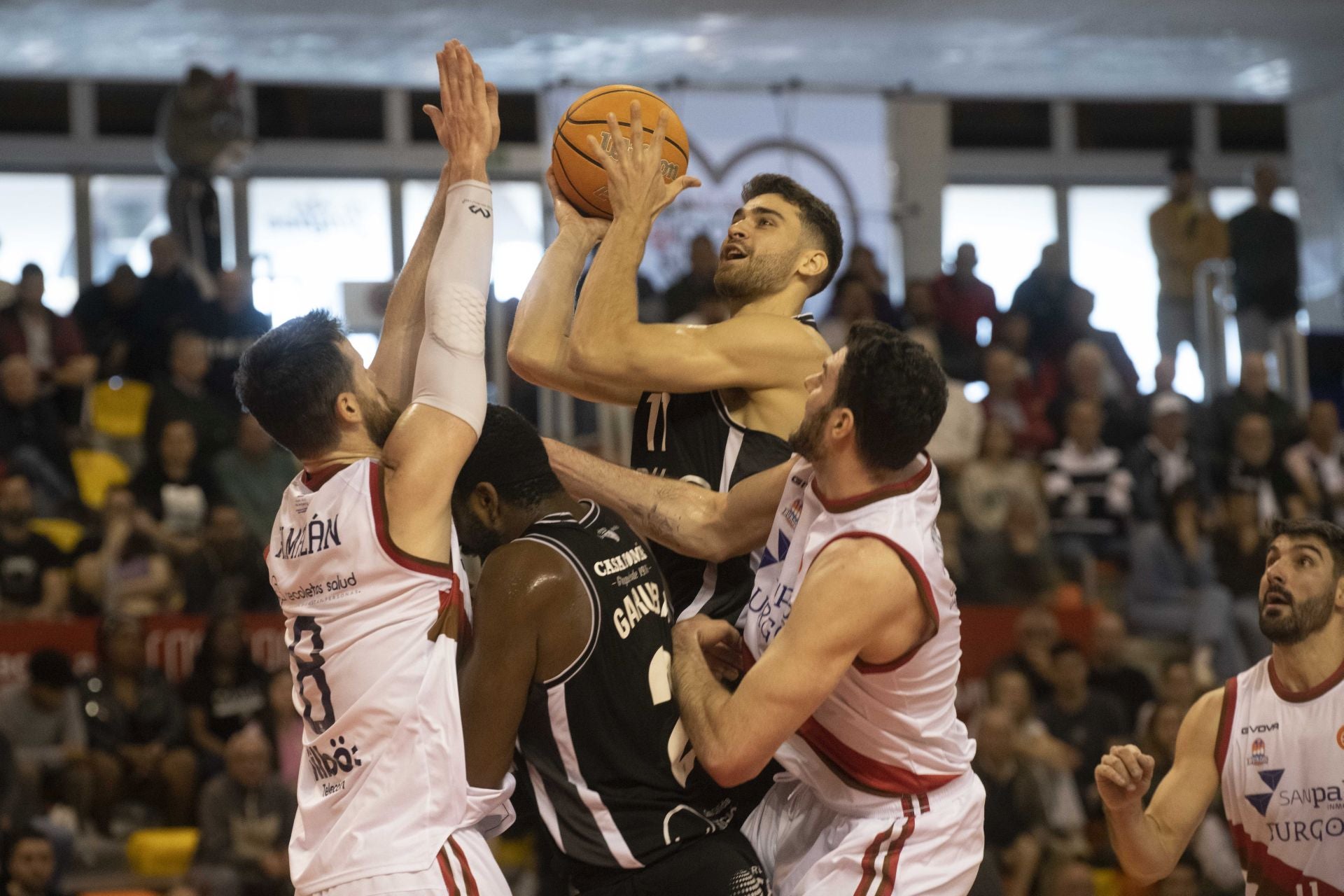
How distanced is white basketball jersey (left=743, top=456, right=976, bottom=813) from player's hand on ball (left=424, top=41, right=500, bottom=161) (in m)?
1.08

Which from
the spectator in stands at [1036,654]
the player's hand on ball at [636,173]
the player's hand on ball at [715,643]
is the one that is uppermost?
the player's hand on ball at [636,173]

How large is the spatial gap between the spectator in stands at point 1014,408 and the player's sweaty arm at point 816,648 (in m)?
8.67

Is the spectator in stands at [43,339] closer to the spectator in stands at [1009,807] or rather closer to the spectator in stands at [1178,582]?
the spectator in stands at [1009,807]

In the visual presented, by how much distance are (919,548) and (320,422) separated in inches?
52.4

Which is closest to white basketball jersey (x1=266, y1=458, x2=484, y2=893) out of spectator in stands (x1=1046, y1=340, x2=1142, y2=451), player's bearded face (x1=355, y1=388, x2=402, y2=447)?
player's bearded face (x1=355, y1=388, x2=402, y2=447)

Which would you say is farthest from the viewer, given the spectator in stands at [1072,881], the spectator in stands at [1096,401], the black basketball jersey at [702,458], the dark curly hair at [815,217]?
the spectator in stands at [1096,401]

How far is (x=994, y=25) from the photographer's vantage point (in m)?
13.9

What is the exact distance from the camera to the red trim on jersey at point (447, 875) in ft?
11.6

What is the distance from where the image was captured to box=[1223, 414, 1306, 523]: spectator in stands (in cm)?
1191

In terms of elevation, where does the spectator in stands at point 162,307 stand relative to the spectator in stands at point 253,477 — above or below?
above

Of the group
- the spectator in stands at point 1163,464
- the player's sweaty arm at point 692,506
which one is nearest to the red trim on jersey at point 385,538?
the player's sweaty arm at point 692,506

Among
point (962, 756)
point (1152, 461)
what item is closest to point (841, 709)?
point (962, 756)

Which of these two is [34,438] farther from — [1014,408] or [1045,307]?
[1045,307]

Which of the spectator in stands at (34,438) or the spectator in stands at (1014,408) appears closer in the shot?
the spectator in stands at (34,438)
